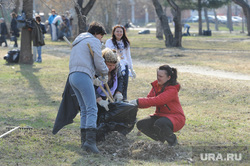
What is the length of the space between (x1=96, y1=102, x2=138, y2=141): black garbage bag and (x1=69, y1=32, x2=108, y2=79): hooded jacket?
56 cm

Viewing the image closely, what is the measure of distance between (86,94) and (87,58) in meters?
0.45

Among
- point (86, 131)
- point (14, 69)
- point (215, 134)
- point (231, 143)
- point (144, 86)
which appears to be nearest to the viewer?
point (86, 131)

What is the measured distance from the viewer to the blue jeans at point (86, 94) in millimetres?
5293

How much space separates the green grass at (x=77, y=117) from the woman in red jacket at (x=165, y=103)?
1.43ft

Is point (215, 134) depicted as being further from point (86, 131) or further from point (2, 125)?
point (2, 125)

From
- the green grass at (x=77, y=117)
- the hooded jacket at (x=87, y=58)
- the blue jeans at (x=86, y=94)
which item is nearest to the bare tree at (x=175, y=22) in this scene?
the green grass at (x=77, y=117)

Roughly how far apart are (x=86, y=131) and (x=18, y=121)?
2331 millimetres

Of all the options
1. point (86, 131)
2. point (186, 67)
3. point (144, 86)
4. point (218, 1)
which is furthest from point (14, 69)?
point (218, 1)

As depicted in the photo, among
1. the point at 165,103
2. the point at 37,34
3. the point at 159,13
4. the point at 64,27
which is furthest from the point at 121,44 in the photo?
the point at 64,27

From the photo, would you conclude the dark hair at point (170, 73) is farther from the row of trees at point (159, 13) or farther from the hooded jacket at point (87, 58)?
the row of trees at point (159, 13)

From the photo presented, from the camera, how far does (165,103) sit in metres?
5.63

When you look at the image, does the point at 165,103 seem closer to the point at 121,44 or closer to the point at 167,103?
the point at 167,103

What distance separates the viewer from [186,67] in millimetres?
16156

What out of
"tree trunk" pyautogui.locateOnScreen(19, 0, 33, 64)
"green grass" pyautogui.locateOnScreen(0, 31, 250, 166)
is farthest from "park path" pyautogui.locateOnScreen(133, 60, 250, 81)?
"tree trunk" pyautogui.locateOnScreen(19, 0, 33, 64)
